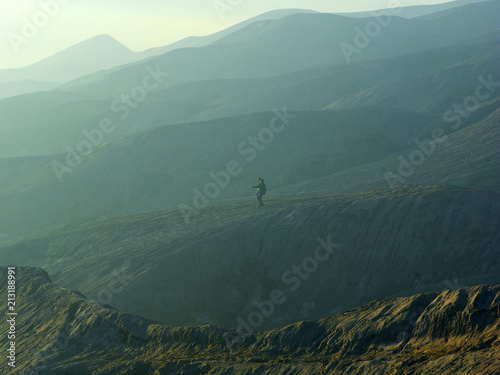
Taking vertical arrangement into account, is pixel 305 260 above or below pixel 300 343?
below

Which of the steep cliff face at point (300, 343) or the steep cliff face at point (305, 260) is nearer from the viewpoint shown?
the steep cliff face at point (300, 343)

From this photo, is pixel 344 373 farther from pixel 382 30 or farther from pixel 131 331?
pixel 382 30

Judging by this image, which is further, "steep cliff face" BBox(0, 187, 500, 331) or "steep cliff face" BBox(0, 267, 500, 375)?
"steep cliff face" BBox(0, 187, 500, 331)

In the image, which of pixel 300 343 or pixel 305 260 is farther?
pixel 305 260
